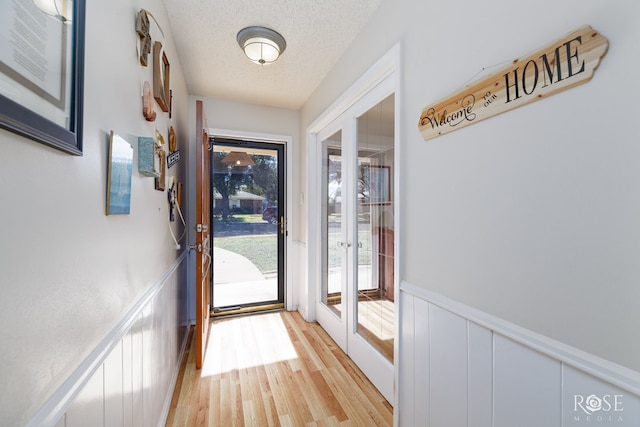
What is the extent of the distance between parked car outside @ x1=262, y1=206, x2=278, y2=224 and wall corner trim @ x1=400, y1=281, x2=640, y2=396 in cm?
240

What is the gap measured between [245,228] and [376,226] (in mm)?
1817

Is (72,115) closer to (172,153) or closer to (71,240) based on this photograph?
(71,240)

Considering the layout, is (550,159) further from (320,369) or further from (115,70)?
(320,369)

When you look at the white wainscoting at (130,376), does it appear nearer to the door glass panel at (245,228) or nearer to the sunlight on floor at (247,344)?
the sunlight on floor at (247,344)

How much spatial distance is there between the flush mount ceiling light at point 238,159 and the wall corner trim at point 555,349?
103 inches

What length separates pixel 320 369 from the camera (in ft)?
6.72

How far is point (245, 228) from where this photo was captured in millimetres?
3148

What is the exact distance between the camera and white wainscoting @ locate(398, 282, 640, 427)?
68 centimetres

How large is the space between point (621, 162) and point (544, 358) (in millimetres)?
598

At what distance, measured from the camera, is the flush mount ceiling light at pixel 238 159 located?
3.06 meters

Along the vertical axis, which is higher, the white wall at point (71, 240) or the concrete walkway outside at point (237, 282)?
the white wall at point (71, 240)

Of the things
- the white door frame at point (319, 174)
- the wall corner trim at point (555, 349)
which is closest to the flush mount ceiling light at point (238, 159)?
the white door frame at point (319, 174)

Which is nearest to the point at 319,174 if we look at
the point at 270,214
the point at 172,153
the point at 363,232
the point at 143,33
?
the point at 270,214

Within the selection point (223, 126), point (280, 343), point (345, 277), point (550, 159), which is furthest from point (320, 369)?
point (223, 126)
